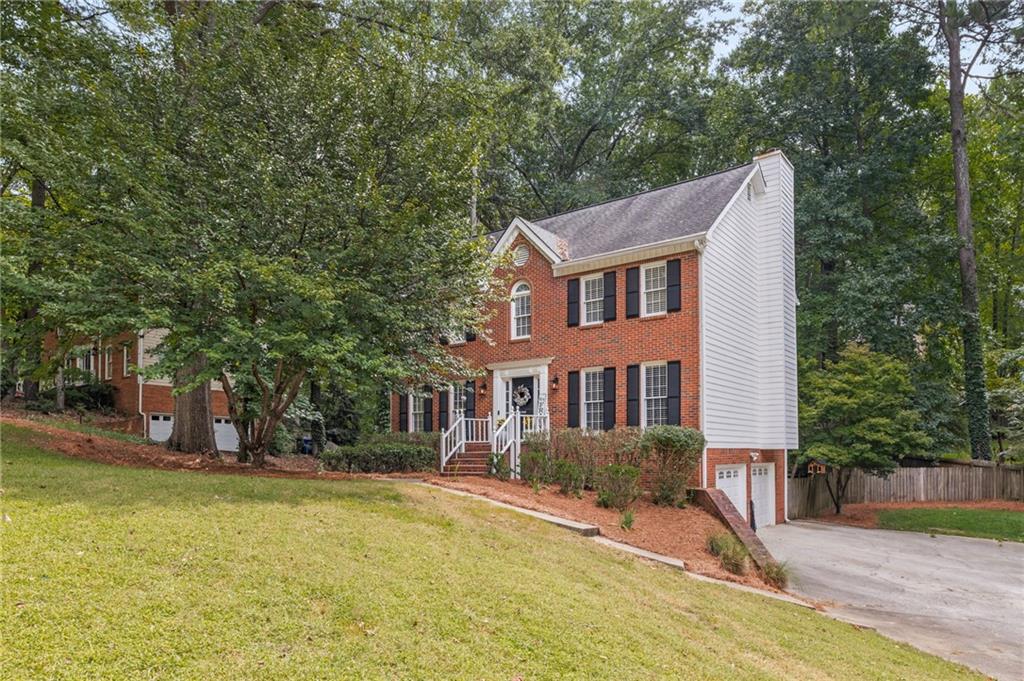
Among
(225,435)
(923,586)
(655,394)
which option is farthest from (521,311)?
(225,435)

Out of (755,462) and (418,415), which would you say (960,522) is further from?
(418,415)

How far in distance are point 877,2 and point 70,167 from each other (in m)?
30.4

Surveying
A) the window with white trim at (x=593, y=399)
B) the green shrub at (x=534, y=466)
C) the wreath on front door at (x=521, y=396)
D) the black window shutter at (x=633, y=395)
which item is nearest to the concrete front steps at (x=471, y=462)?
the green shrub at (x=534, y=466)

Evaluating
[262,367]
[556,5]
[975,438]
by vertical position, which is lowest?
[975,438]

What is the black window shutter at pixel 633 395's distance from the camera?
16.5m

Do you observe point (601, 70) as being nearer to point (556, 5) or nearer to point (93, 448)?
point (556, 5)

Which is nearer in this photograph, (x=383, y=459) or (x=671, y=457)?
(x=671, y=457)

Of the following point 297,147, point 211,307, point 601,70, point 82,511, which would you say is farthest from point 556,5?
point 82,511

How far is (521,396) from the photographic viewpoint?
19.1m

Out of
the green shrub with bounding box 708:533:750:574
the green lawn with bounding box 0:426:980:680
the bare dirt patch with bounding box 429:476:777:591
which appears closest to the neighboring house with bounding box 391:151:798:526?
the bare dirt patch with bounding box 429:476:777:591

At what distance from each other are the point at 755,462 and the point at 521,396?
7.01 meters

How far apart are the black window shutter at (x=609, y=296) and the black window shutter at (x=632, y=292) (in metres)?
0.43

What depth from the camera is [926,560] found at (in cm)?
1492

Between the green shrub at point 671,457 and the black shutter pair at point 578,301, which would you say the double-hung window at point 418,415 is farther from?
the green shrub at point 671,457
